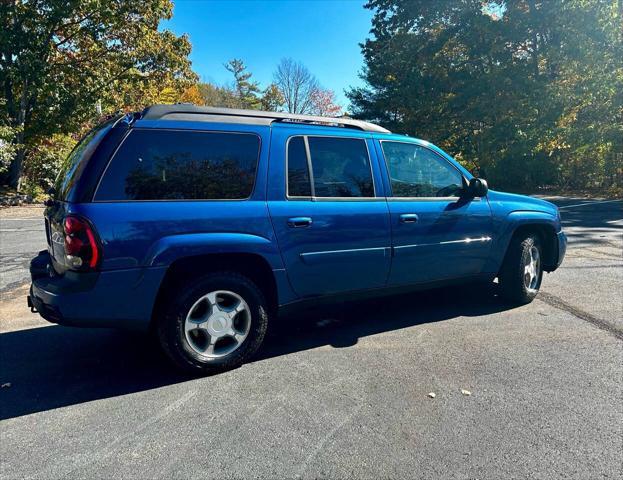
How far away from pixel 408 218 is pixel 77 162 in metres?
2.71

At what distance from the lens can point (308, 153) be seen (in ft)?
11.9

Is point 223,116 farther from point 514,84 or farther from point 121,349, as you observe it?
point 514,84

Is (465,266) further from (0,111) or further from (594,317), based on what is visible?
(0,111)

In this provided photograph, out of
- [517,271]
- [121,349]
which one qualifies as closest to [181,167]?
[121,349]

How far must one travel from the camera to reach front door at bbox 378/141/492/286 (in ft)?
13.1

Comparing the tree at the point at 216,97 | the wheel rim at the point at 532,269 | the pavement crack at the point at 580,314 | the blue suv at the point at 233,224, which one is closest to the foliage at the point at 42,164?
the blue suv at the point at 233,224

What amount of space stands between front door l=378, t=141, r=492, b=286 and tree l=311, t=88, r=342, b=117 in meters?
49.0

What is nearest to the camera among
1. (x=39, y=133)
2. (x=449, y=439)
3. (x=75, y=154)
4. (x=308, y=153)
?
(x=449, y=439)

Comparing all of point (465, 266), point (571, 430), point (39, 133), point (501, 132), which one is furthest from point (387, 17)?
point (571, 430)

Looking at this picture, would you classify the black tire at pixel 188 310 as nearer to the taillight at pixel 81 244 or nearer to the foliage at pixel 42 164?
the taillight at pixel 81 244

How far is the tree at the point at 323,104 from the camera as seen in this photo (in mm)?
52938

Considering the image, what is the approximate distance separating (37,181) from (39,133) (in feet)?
9.18

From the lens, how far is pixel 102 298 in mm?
2861

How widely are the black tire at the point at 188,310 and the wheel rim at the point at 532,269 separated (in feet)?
10.1
